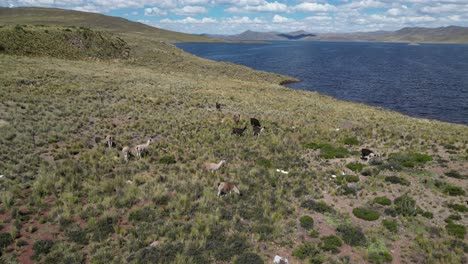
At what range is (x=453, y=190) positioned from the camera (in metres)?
16.5

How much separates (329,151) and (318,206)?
8343 millimetres

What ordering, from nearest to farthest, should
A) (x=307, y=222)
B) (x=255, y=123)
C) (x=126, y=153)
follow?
(x=307, y=222)
(x=126, y=153)
(x=255, y=123)

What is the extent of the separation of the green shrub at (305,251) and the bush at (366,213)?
3570 mm

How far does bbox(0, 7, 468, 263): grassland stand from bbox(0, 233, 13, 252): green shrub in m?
0.07

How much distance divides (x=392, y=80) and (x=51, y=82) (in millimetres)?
81538

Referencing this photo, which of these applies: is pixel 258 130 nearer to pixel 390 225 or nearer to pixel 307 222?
pixel 307 222

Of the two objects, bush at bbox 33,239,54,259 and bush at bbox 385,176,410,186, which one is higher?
bush at bbox 385,176,410,186

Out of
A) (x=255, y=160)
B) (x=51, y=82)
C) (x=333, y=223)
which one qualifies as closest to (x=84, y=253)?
(x=333, y=223)

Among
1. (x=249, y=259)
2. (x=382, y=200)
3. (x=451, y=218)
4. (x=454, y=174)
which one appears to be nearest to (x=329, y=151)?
(x=382, y=200)

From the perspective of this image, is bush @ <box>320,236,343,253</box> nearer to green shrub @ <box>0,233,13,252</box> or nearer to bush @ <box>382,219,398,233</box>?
bush @ <box>382,219,398,233</box>

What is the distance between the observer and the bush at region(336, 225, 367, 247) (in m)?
12.4

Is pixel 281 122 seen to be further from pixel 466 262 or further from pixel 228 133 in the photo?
pixel 466 262

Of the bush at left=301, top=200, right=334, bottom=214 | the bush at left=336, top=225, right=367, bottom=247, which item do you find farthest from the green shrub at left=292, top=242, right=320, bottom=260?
the bush at left=301, top=200, right=334, bottom=214

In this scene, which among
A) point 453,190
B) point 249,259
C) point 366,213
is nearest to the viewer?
point 249,259
